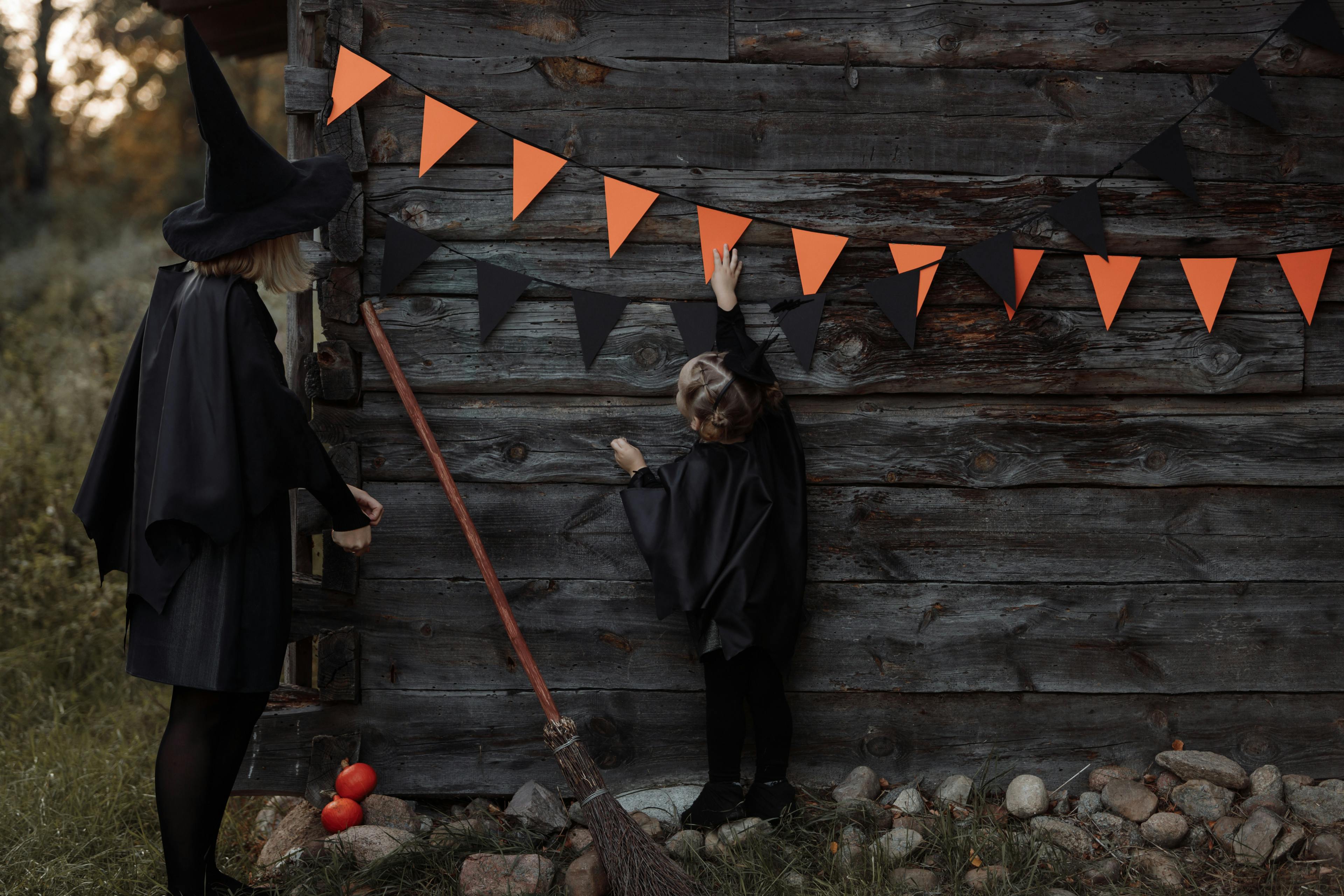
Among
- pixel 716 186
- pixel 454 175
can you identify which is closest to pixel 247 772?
pixel 454 175

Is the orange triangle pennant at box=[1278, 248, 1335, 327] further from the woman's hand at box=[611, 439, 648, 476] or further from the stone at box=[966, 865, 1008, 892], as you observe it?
the woman's hand at box=[611, 439, 648, 476]

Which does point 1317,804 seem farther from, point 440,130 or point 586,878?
point 440,130

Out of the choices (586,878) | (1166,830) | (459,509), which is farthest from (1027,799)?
(459,509)

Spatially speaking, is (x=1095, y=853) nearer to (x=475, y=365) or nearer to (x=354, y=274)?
(x=475, y=365)

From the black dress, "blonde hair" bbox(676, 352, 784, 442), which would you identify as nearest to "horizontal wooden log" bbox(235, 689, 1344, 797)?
the black dress

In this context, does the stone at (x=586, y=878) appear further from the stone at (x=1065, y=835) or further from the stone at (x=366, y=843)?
the stone at (x=1065, y=835)

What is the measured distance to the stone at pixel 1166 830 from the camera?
105 inches

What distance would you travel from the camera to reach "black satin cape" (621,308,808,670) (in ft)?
8.25

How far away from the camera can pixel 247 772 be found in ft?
9.40

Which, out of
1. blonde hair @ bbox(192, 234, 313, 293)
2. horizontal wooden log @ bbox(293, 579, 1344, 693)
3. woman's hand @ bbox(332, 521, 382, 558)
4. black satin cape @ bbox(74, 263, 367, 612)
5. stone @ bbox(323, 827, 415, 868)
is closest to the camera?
black satin cape @ bbox(74, 263, 367, 612)

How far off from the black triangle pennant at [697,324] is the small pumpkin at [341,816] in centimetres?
170

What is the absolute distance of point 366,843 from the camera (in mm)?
2594

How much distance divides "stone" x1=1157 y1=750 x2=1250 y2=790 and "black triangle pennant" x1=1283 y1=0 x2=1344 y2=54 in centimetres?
222

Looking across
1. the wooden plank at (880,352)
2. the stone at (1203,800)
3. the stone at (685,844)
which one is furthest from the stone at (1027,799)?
the wooden plank at (880,352)
